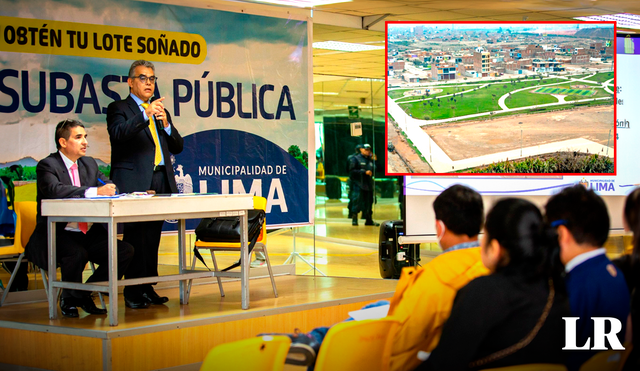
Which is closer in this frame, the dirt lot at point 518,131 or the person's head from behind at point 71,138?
the person's head from behind at point 71,138

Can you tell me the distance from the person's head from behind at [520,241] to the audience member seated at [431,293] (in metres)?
0.32

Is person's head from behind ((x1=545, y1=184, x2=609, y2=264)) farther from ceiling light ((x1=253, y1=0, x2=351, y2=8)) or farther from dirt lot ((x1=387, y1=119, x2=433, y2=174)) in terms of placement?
ceiling light ((x1=253, y1=0, x2=351, y2=8))

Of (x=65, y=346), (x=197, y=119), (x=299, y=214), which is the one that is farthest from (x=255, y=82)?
(x=65, y=346)

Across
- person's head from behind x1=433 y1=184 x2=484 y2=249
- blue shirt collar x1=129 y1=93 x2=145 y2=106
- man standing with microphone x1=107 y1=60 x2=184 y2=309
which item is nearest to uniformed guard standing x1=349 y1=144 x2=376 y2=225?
man standing with microphone x1=107 y1=60 x2=184 y2=309

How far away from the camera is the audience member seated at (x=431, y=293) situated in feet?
7.58

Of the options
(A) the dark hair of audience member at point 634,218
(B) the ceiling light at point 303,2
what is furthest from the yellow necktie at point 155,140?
(A) the dark hair of audience member at point 634,218

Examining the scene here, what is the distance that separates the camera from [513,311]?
75.2 inches

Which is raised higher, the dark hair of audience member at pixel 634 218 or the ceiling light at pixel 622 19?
the ceiling light at pixel 622 19

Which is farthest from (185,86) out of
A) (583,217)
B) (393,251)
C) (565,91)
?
(583,217)

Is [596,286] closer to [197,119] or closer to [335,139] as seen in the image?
[197,119]

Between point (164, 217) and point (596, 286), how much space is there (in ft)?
8.84

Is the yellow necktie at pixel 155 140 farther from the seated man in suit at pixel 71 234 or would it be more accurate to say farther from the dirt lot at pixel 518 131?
the dirt lot at pixel 518 131

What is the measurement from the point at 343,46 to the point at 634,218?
7.22 meters

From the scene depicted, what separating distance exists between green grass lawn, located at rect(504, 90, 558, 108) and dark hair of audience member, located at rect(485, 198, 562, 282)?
4124 mm
